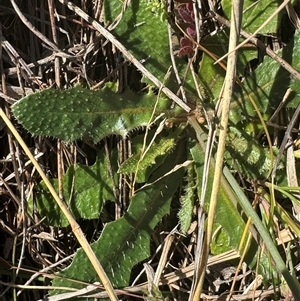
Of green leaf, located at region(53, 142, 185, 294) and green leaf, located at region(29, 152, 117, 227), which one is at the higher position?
green leaf, located at region(29, 152, 117, 227)

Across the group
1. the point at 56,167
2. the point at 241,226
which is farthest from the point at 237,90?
the point at 56,167

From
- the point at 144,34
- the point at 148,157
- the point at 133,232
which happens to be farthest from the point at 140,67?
the point at 133,232

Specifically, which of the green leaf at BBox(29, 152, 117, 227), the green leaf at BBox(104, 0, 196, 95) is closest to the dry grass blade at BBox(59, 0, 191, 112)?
the green leaf at BBox(104, 0, 196, 95)

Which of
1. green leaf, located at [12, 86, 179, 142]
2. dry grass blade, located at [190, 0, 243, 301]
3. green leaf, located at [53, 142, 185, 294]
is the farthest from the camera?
green leaf, located at [53, 142, 185, 294]

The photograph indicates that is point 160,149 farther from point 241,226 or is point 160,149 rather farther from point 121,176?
point 241,226

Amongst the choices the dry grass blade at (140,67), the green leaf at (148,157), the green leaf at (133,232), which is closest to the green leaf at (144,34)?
the dry grass blade at (140,67)

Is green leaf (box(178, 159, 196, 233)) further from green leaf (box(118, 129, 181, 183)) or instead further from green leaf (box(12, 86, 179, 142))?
green leaf (box(12, 86, 179, 142))

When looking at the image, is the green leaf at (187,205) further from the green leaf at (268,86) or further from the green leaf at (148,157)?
the green leaf at (268,86)
